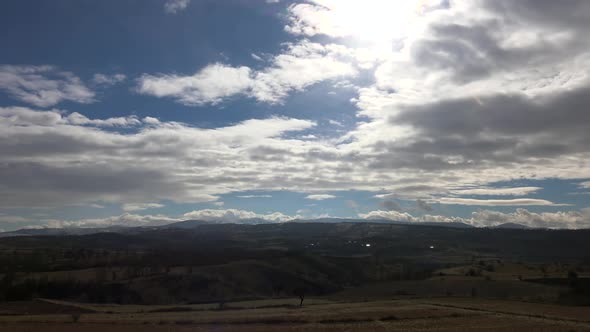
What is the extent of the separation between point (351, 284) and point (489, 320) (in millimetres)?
119709

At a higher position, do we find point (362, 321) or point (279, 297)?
point (362, 321)

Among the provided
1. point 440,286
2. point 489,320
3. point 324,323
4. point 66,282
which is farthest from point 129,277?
point 489,320

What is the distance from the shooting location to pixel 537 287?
358ft

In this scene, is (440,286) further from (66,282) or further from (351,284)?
(66,282)

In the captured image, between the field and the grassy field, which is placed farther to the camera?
the field

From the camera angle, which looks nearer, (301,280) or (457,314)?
(457,314)

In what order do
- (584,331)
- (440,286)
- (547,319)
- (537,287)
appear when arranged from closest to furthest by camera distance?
(584,331)
(547,319)
(537,287)
(440,286)

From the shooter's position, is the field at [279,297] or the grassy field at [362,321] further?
the field at [279,297]

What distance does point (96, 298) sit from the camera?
5310 inches

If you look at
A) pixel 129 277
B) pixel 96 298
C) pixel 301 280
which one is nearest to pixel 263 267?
pixel 301 280

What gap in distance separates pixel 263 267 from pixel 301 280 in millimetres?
14205

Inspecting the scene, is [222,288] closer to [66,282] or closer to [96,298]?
[96,298]

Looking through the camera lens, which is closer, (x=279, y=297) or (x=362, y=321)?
(x=362, y=321)

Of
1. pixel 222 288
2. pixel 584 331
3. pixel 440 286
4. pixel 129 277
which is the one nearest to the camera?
pixel 584 331
